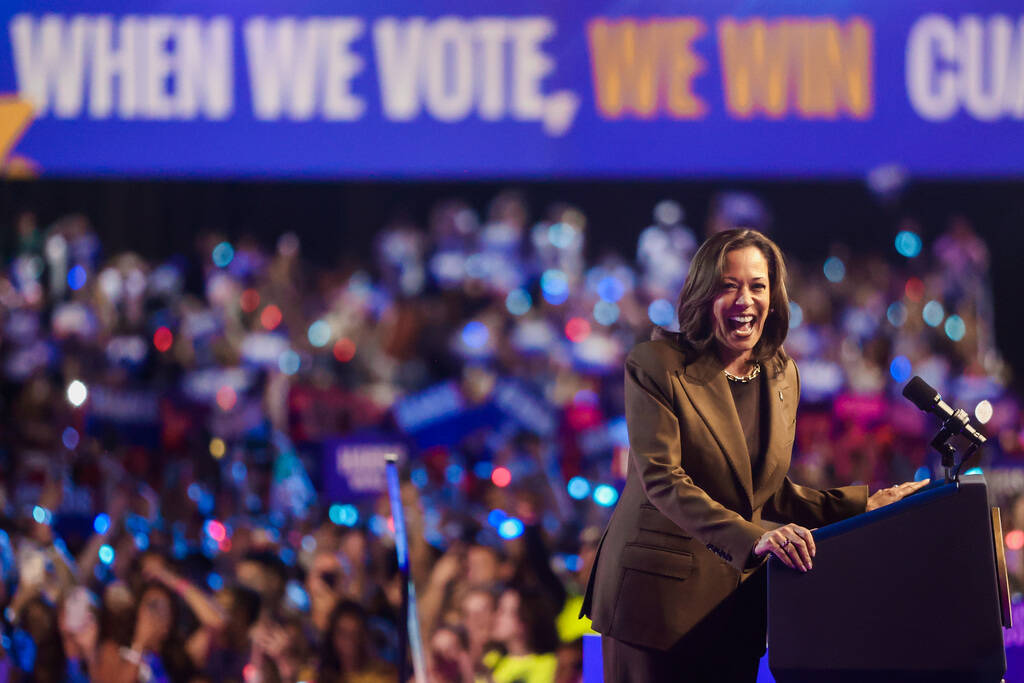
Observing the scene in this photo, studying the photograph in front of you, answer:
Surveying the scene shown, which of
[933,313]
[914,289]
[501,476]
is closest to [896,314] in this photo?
[933,313]

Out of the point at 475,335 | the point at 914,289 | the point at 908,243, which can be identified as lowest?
the point at 475,335

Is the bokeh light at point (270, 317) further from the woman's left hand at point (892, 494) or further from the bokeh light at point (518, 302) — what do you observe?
the woman's left hand at point (892, 494)

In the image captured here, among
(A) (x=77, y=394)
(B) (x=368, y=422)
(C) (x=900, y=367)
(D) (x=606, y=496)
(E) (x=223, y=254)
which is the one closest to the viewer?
(D) (x=606, y=496)

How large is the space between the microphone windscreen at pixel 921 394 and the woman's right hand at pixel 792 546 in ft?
0.90

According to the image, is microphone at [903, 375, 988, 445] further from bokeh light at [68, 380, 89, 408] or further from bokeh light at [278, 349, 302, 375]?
bokeh light at [278, 349, 302, 375]

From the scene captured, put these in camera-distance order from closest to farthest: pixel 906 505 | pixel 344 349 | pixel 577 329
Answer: pixel 906 505
pixel 344 349
pixel 577 329

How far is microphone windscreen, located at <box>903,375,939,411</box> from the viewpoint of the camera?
1.57m

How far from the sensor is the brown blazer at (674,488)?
158cm

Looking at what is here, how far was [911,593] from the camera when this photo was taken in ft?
4.66

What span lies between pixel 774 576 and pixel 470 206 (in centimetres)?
798

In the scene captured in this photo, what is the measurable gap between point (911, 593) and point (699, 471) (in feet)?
1.05

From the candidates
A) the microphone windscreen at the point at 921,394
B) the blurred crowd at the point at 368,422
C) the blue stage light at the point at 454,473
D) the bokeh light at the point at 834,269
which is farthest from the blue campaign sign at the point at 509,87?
the microphone windscreen at the point at 921,394

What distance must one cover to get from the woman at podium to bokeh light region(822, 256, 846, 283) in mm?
7906

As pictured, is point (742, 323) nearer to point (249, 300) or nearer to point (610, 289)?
point (249, 300)
